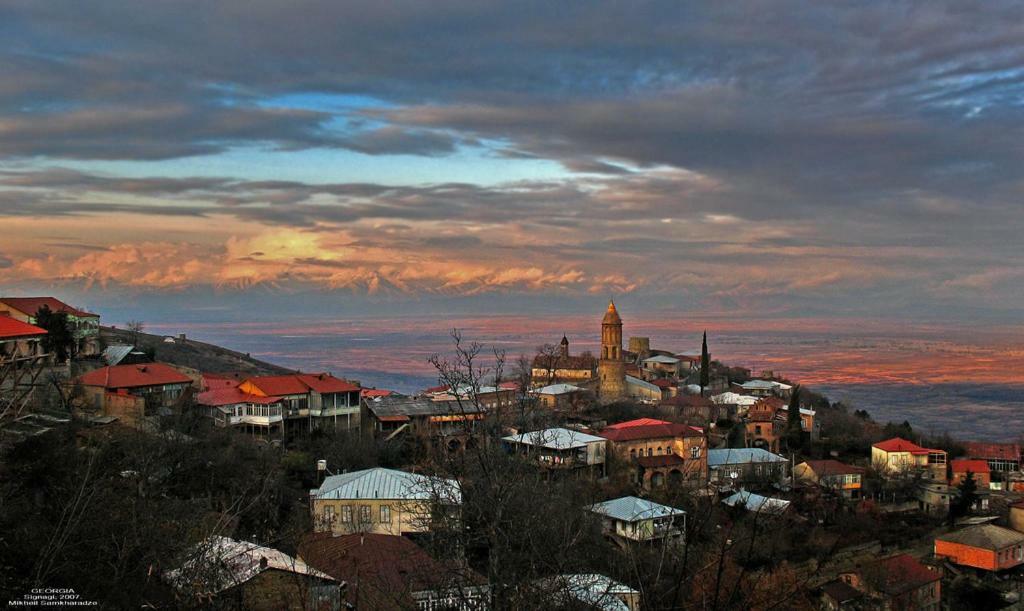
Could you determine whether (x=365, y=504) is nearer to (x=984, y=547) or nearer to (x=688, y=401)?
(x=984, y=547)

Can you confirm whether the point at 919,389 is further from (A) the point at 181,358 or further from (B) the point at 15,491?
(B) the point at 15,491

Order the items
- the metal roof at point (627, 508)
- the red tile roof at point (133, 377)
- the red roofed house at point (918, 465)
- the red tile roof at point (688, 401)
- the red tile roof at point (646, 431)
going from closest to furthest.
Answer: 1. the metal roof at point (627, 508)
2. the red tile roof at point (133, 377)
3. the red tile roof at point (646, 431)
4. the red roofed house at point (918, 465)
5. the red tile roof at point (688, 401)

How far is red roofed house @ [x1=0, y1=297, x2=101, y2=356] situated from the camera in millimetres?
35562

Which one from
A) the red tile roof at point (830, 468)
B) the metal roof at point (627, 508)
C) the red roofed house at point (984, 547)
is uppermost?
the metal roof at point (627, 508)

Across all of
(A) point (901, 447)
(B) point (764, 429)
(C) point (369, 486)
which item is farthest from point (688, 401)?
(C) point (369, 486)

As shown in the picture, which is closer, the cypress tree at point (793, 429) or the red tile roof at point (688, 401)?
the cypress tree at point (793, 429)

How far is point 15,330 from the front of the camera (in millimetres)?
29359

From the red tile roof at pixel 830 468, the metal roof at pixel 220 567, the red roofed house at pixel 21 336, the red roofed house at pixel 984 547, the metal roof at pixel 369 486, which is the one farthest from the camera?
the red tile roof at pixel 830 468

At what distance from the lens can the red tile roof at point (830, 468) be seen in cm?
3438

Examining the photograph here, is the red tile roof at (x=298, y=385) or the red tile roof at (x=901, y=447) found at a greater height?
the red tile roof at (x=298, y=385)

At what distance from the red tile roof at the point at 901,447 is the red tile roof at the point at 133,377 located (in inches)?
1244

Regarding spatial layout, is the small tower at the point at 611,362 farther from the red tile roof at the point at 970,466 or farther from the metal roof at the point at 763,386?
the red tile roof at the point at 970,466

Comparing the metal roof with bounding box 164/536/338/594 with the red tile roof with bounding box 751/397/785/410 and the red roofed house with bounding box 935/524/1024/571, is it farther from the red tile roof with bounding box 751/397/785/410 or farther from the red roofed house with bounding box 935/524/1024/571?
the red tile roof with bounding box 751/397/785/410

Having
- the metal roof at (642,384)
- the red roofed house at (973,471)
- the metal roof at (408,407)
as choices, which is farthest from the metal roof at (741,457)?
the metal roof at (642,384)
